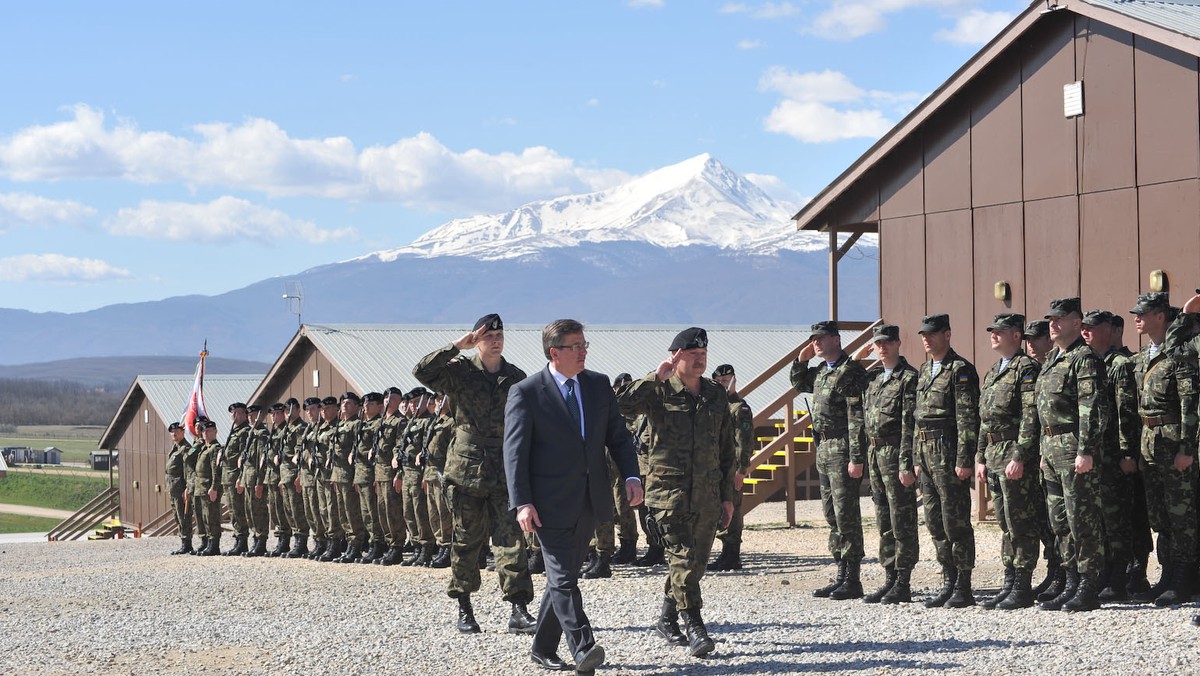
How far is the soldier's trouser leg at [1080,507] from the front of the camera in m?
8.88

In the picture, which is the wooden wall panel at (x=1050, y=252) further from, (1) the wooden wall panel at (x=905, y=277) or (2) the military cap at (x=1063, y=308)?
(2) the military cap at (x=1063, y=308)

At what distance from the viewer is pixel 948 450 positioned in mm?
9461

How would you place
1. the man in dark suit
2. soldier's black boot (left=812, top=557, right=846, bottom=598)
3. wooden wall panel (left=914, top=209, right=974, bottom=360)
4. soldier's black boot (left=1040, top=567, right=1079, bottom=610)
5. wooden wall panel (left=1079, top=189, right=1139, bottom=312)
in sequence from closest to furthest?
the man in dark suit
soldier's black boot (left=1040, top=567, right=1079, bottom=610)
soldier's black boot (left=812, top=557, right=846, bottom=598)
wooden wall panel (left=1079, top=189, right=1139, bottom=312)
wooden wall panel (left=914, top=209, right=974, bottom=360)

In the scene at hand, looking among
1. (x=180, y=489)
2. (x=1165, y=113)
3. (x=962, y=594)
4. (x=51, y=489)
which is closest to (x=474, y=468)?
(x=962, y=594)

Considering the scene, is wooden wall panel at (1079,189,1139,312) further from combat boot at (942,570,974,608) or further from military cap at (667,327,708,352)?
military cap at (667,327,708,352)

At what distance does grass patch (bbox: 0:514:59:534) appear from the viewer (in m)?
55.4

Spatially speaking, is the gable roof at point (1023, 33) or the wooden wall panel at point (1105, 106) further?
the wooden wall panel at point (1105, 106)

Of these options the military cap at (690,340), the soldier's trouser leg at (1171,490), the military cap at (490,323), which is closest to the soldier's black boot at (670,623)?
the military cap at (690,340)

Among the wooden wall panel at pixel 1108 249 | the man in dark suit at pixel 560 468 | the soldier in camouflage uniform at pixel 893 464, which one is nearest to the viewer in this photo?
the man in dark suit at pixel 560 468

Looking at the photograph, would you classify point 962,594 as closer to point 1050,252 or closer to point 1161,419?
point 1161,419

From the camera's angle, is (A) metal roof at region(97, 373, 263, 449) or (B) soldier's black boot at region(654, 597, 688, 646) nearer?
(B) soldier's black boot at region(654, 597, 688, 646)

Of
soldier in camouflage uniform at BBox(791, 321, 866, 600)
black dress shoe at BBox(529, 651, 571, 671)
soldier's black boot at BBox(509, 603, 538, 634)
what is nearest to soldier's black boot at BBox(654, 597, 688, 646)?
black dress shoe at BBox(529, 651, 571, 671)

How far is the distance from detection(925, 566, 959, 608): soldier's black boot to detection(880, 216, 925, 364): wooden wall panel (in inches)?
298

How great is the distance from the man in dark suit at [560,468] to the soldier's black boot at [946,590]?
3.01 m
